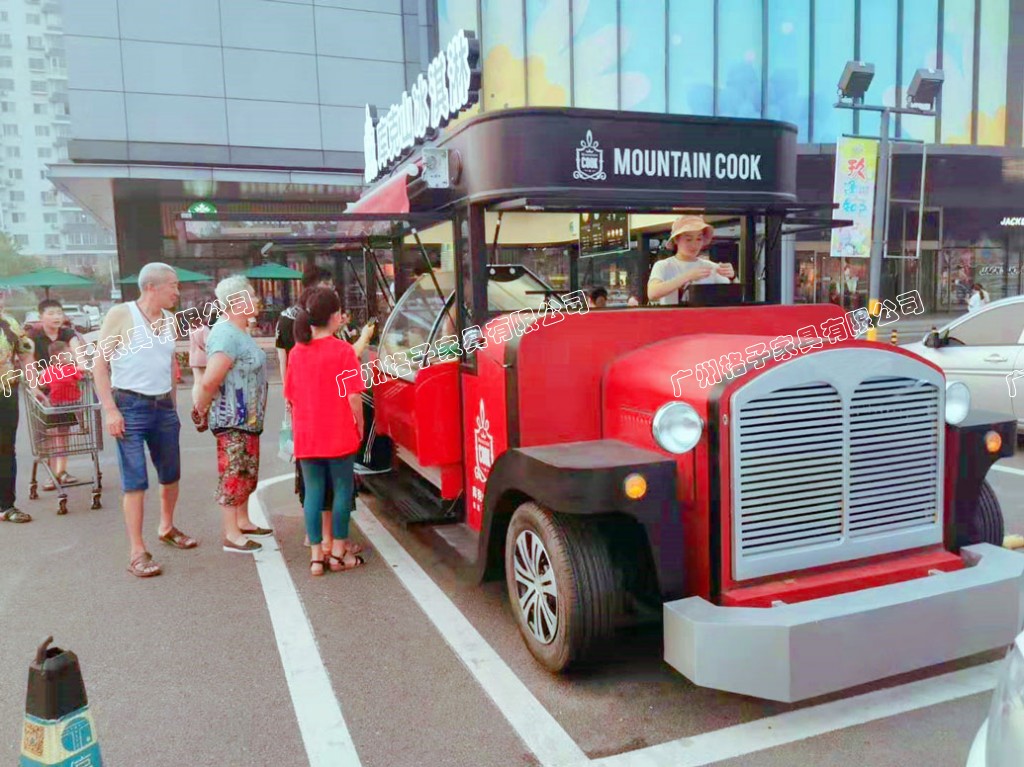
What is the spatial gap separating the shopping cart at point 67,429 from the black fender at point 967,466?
6124 millimetres

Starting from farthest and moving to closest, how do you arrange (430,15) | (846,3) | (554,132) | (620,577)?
(846,3)
(430,15)
(554,132)
(620,577)

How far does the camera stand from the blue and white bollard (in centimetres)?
196

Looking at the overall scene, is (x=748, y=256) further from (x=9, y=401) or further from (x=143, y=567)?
(x=9, y=401)

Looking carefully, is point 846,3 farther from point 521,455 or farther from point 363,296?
point 521,455

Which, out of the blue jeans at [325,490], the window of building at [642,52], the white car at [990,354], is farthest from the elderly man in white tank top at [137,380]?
the window of building at [642,52]

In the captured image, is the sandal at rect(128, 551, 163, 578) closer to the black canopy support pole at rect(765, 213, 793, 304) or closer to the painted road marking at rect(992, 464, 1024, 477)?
the black canopy support pole at rect(765, 213, 793, 304)

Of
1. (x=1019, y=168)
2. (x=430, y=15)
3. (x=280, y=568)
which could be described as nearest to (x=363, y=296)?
(x=280, y=568)

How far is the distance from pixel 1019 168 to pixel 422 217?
72.8ft

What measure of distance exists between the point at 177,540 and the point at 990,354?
7296mm

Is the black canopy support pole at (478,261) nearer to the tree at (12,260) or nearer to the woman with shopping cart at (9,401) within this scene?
the woman with shopping cart at (9,401)

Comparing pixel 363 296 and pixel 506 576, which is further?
pixel 363 296

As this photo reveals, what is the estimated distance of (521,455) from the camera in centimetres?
324

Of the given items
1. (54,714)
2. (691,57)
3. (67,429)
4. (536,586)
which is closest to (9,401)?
(67,429)

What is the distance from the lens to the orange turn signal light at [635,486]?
2.88m
